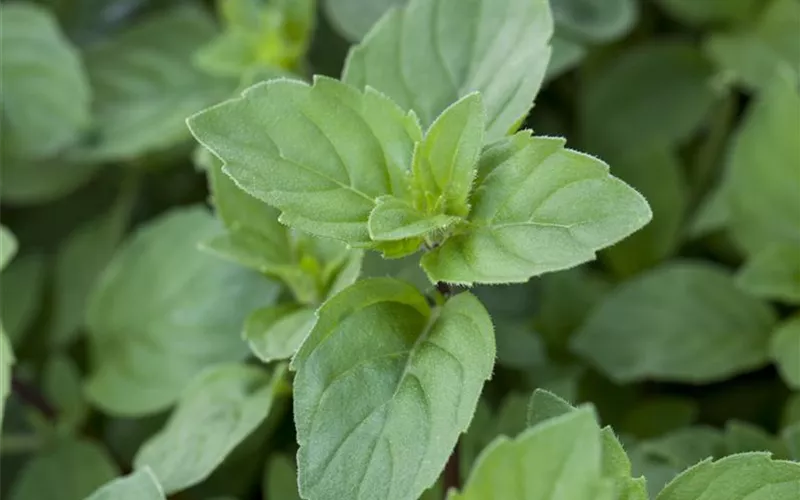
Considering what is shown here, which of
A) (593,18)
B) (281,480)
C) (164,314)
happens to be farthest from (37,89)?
(593,18)

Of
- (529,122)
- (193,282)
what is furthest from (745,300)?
(193,282)

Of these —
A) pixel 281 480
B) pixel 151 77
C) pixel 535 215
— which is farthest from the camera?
pixel 151 77

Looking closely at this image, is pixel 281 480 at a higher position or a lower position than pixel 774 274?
lower

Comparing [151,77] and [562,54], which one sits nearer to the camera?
[562,54]

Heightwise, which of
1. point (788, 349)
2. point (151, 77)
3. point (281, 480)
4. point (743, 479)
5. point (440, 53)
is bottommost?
point (281, 480)

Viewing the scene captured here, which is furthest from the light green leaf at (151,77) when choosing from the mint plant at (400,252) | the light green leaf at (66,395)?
the light green leaf at (66,395)

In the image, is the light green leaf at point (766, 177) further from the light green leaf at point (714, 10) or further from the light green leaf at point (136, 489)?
the light green leaf at point (136, 489)

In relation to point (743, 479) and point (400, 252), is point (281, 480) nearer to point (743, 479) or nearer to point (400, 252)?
point (400, 252)
